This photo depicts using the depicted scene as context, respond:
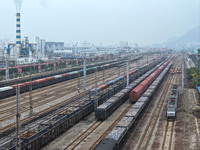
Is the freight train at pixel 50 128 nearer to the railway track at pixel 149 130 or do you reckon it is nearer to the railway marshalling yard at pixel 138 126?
the railway marshalling yard at pixel 138 126

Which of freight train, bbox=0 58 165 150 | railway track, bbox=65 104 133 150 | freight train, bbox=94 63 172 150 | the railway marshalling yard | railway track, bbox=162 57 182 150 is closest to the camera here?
freight train, bbox=94 63 172 150

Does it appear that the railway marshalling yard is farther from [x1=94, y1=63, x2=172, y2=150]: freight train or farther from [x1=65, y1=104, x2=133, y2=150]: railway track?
[x1=94, y1=63, x2=172, y2=150]: freight train

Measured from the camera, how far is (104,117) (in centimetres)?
3195

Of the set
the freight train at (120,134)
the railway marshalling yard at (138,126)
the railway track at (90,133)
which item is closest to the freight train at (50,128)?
the railway marshalling yard at (138,126)

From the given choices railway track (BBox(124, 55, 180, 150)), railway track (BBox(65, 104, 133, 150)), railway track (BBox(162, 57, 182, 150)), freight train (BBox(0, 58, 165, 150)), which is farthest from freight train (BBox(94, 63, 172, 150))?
freight train (BBox(0, 58, 165, 150))

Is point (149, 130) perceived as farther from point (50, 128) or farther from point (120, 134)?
point (50, 128)

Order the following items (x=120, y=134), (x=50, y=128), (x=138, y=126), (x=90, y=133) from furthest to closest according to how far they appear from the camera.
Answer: (x=138, y=126) → (x=90, y=133) → (x=50, y=128) → (x=120, y=134)

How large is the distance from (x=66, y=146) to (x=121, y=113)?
14112 mm

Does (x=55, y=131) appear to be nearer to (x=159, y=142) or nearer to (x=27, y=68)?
(x=159, y=142)

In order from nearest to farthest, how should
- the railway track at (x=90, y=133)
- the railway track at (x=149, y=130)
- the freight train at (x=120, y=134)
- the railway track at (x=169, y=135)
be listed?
the freight train at (x=120, y=134)
the railway track at (x=169, y=135)
the railway track at (x=90, y=133)
the railway track at (x=149, y=130)

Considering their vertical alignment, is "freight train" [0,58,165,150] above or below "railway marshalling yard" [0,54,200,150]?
above

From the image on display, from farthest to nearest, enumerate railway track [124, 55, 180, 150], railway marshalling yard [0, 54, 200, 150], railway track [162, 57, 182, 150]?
railway marshalling yard [0, 54, 200, 150], railway track [124, 55, 180, 150], railway track [162, 57, 182, 150]

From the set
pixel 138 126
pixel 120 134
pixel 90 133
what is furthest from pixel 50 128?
pixel 138 126

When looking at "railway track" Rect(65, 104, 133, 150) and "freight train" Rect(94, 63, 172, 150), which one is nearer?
"freight train" Rect(94, 63, 172, 150)
